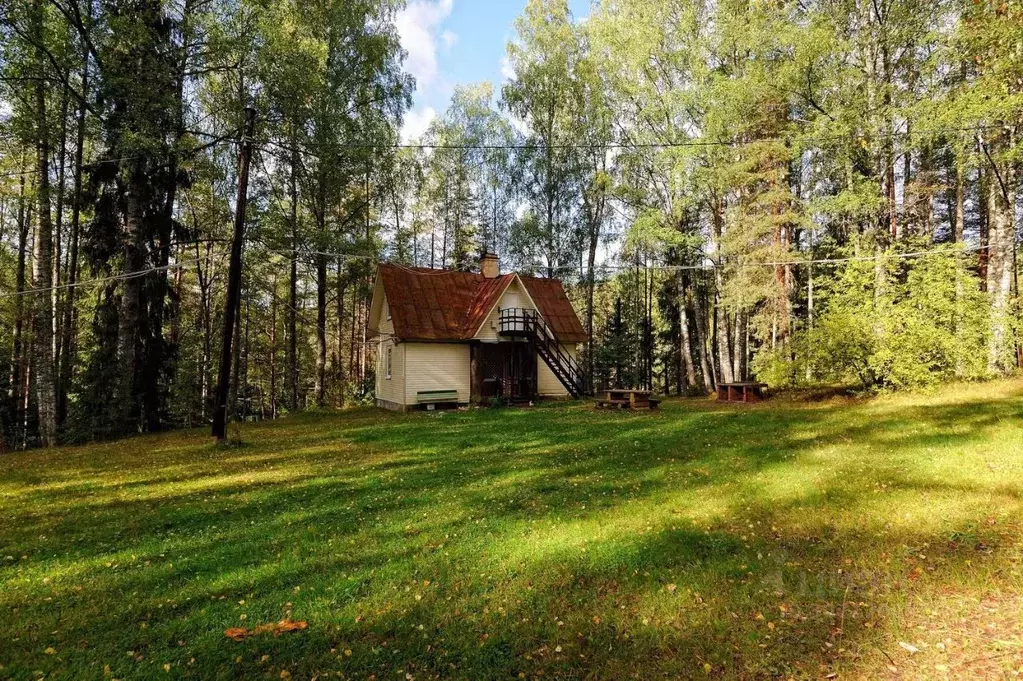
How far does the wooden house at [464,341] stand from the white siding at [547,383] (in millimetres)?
50

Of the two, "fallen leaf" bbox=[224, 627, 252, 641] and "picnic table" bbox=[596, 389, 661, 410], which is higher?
"picnic table" bbox=[596, 389, 661, 410]

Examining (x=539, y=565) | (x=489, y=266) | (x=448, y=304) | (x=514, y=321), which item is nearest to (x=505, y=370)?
(x=514, y=321)

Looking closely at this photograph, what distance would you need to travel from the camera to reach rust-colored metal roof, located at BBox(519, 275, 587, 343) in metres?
24.9

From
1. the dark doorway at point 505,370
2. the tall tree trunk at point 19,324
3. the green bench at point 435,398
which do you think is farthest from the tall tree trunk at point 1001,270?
the tall tree trunk at point 19,324

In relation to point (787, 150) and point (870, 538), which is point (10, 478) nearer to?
point (870, 538)

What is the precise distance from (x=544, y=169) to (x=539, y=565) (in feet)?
86.6

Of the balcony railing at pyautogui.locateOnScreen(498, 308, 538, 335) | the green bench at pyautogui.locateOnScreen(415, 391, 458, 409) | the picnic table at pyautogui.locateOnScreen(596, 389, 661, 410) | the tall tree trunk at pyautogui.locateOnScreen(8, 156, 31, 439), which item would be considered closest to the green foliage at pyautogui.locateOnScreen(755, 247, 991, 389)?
the picnic table at pyautogui.locateOnScreen(596, 389, 661, 410)

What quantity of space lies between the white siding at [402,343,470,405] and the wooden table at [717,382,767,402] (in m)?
11.1

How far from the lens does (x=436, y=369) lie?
72.5 feet

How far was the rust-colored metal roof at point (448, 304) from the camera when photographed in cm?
2191

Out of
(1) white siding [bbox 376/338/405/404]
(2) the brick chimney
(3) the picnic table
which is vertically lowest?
(3) the picnic table

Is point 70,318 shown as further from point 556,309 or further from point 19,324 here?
point 556,309

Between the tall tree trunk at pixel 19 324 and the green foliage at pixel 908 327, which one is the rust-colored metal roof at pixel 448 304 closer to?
the green foliage at pixel 908 327

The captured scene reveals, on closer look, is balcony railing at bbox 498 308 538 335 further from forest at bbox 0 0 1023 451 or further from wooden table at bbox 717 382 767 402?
wooden table at bbox 717 382 767 402
